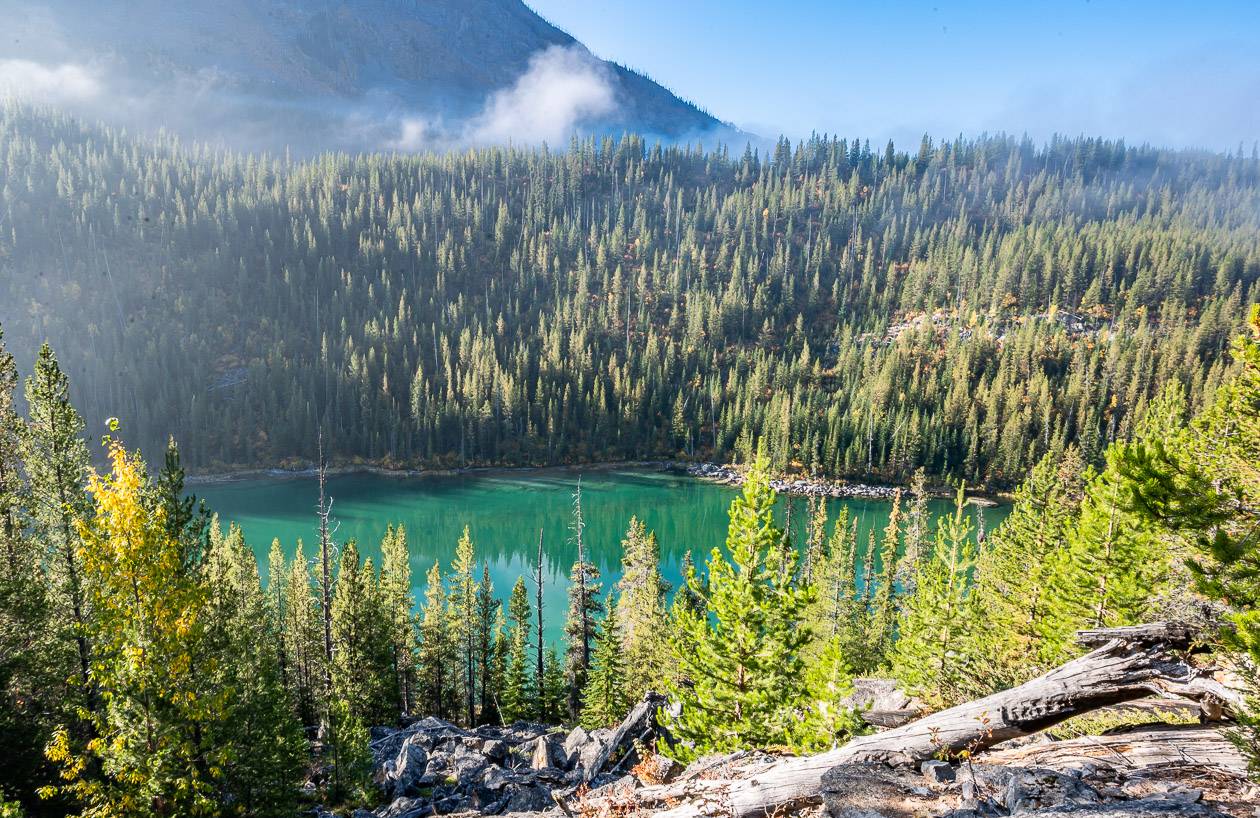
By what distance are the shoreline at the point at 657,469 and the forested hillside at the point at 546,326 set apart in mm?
2872

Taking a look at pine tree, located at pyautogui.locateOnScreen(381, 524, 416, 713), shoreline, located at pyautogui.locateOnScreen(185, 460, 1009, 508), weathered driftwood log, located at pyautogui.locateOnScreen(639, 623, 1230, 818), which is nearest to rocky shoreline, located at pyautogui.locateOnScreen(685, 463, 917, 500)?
shoreline, located at pyautogui.locateOnScreen(185, 460, 1009, 508)

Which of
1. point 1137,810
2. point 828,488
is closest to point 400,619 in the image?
point 1137,810

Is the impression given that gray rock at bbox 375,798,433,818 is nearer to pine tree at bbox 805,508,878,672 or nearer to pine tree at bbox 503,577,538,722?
pine tree at bbox 503,577,538,722

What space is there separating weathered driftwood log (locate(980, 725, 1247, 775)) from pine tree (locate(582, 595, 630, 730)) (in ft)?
84.9

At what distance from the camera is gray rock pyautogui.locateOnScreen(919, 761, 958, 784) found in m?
8.14

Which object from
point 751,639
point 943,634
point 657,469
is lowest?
point 657,469

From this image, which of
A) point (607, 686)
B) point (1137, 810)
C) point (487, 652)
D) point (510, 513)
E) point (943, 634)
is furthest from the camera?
point (510, 513)

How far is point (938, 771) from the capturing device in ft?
27.6

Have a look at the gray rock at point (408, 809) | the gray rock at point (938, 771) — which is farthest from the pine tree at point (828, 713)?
the gray rock at point (408, 809)

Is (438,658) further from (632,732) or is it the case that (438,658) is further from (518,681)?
(632,732)

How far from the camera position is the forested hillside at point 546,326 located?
11406 centimetres

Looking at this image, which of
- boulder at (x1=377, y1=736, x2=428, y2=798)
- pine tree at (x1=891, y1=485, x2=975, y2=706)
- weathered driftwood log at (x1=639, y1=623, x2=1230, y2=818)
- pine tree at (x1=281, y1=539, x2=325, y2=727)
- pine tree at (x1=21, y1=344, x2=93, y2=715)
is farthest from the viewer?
pine tree at (x1=281, y1=539, x2=325, y2=727)

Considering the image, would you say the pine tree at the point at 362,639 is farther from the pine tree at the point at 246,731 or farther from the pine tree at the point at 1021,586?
the pine tree at the point at 1021,586

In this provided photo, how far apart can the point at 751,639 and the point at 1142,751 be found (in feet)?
25.8
